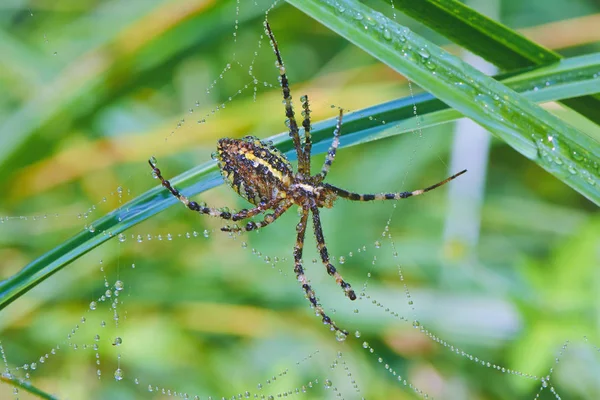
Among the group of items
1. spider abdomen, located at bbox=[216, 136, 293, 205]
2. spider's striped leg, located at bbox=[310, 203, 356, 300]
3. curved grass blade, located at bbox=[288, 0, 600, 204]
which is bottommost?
curved grass blade, located at bbox=[288, 0, 600, 204]

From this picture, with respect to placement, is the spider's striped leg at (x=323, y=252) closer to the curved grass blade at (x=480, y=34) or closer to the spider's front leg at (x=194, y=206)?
the spider's front leg at (x=194, y=206)

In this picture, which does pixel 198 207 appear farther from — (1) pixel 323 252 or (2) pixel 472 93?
(2) pixel 472 93

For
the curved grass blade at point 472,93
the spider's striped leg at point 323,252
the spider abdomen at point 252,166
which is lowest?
the curved grass blade at point 472,93

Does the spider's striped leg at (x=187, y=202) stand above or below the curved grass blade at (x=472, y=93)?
above

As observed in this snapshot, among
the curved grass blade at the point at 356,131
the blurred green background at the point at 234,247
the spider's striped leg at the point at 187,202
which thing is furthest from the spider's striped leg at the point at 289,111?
the blurred green background at the point at 234,247

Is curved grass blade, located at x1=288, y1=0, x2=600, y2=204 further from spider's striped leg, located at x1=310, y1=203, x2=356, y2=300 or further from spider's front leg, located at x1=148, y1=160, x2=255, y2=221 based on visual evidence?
spider's striped leg, located at x1=310, y1=203, x2=356, y2=300

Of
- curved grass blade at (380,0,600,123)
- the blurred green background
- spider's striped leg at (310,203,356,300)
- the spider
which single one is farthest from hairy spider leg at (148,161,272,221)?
curved grass blade at (380,0,600,123)
